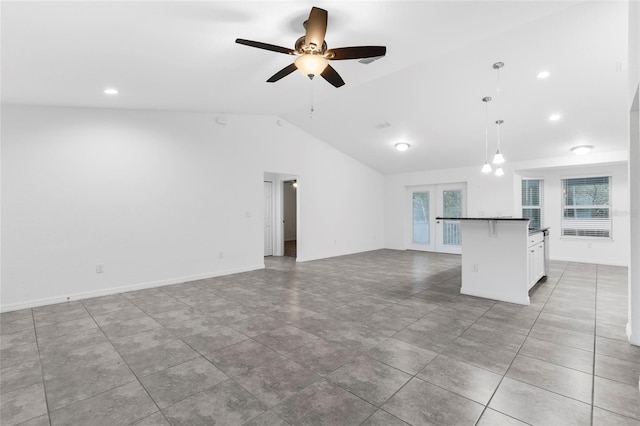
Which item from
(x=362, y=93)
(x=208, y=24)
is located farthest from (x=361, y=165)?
(x=208, y=24)

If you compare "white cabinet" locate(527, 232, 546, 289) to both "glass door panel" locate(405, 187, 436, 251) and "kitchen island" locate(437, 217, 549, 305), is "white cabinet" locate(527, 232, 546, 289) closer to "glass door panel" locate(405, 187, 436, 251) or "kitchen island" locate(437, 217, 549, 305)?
"kitchen island" locate(437, 217, 549, 305)

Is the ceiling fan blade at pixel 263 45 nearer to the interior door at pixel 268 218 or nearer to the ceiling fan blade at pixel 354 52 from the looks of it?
the ceiling fan blade at pixel 354 52

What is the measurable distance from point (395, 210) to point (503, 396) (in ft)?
25.7

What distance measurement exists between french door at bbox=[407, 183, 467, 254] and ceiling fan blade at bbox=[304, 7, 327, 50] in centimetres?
699

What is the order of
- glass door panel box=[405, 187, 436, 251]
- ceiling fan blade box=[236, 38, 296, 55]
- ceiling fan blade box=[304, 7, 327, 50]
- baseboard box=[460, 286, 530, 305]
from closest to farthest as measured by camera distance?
1. ceiling fan blade box=[304, 7, 327, 50]
2. ceiling fan blade box=[236, 38, 296, 55]
3. baseboard box=[460, 286, 530, 305]
4. glass door panel box=[405, 187, 436, 251]

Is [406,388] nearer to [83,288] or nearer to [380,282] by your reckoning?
[380,282]

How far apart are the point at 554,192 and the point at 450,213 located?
2.43 m

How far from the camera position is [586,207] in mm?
7016

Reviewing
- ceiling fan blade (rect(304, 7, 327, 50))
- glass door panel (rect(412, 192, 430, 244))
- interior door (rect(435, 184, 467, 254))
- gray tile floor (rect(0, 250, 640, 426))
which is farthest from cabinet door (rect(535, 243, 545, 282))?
ceiling fan blade (rect(304, 7, 327, 50))

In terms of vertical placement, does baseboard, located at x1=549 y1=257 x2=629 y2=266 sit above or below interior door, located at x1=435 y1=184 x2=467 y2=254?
below

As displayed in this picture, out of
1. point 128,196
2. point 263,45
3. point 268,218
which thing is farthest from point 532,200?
point 128,196

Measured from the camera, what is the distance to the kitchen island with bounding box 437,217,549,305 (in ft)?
12.6

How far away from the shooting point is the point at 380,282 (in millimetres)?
5070

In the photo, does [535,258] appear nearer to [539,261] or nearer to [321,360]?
[539,261]
